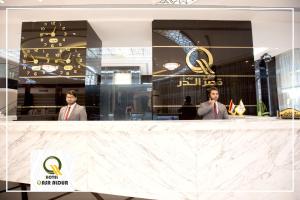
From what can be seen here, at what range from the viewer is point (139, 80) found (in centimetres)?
855

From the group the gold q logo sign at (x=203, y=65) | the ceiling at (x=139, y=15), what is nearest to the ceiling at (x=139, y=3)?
the ceiling at (x=139, y=15)

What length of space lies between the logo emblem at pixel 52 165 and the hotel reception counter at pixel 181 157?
8 centimetres

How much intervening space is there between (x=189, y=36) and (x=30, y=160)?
3897 millimetres

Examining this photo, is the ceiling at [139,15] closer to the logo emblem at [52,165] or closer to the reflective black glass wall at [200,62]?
the reflective black glass wall at [200,62]

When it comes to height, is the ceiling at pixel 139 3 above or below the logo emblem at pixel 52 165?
above

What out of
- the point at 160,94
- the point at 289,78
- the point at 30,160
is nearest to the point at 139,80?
the point at 160,94

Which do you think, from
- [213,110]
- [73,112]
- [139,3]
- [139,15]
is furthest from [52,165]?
[139,15]

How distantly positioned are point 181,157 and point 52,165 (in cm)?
88

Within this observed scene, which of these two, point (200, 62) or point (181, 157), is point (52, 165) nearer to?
point (181, 157)

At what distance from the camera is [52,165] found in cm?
157

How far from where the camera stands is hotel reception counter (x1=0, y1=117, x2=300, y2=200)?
1600 millimetres

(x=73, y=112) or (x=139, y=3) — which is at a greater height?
(x=139, y=3)

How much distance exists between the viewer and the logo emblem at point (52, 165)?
156 centimetres

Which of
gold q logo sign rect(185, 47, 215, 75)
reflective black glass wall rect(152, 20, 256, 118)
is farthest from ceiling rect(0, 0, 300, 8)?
gold q logo sign rect(185, 47, 215, 75)
